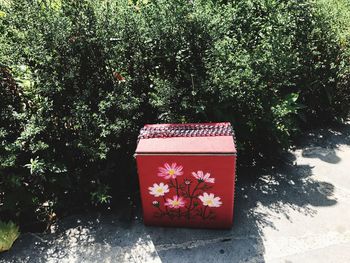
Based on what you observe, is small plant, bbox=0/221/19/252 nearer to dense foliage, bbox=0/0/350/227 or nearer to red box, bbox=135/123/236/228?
dense foliage, bbox=0/0/350/227

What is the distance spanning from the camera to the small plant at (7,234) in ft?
11.0

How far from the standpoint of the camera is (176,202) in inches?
134

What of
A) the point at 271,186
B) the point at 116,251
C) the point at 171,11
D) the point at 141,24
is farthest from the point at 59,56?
the point at 271,186

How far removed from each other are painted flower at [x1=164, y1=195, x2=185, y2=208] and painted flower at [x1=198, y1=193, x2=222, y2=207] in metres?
0.17

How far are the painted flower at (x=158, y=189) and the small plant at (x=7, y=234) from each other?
4.13 feet

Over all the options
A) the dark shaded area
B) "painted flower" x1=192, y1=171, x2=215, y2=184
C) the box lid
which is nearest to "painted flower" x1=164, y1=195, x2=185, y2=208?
"painted flower" x1=192, y1=171, x2=215, y2=184

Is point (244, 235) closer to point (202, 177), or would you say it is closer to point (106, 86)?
point (202, 177)

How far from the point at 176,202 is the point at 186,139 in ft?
1.95

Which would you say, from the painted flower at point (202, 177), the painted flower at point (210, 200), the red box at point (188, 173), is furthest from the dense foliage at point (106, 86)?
the painted flower at point (210, 200)

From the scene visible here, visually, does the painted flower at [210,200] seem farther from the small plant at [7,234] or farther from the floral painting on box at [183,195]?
the small plant at [7,234]

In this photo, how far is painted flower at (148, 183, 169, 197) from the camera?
333 centimetres

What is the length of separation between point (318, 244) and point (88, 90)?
2471 mm

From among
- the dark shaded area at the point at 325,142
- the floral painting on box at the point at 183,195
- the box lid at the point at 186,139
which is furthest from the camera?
the dark shaded area at the point at 325,142

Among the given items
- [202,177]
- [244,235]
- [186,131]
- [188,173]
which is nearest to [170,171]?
[188,173]
